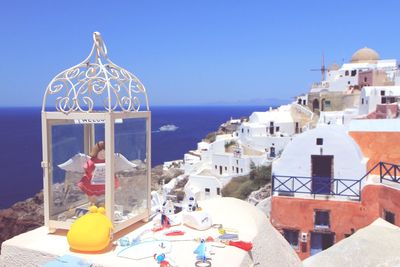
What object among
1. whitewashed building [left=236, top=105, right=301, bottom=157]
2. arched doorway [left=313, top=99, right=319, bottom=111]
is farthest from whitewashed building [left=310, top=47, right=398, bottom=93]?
whitewashed building [left=236, top=105, right=301, bottom=157]

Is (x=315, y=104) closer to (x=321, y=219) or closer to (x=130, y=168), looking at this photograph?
(x=321, y=219)

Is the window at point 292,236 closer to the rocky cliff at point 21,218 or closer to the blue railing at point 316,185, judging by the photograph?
the blue railing at point 316,185

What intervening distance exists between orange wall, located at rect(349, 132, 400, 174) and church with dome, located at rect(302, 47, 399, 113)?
3730 cm

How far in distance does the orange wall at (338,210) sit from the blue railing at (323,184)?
441mm

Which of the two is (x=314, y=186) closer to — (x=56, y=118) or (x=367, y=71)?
(x=56, y=118)

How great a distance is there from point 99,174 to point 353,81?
57.2 m

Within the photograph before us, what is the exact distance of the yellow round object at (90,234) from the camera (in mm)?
5383

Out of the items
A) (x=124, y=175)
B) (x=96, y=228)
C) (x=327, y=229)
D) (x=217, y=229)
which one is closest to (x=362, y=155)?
(x=327, y=229)

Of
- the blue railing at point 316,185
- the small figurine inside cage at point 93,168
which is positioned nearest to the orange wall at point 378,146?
the blue railing at point 316,185

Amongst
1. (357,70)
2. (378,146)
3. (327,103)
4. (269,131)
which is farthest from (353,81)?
(378,146)

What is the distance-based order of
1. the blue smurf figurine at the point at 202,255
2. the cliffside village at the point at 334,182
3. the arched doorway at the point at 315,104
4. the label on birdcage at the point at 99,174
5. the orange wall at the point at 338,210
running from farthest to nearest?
1. the arched doorway at the point at 315,104
2. the cliffside village at the point at 334,182
3. the orange wall at the point at 338,210
4. the label on birdcage at the point at 99,174
5. the blue smurf figurine at the point at 202,255

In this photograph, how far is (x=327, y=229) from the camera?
12.6 meters

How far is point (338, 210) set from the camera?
12.5m

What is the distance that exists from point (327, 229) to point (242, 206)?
600 cm
